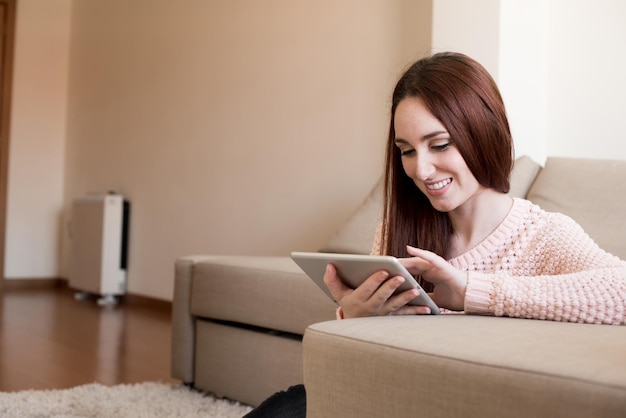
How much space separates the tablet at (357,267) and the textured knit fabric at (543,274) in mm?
118

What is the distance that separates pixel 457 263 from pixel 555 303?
27 cm

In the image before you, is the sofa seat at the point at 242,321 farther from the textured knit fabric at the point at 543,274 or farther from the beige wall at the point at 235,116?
the beige wall at the point at 235,116

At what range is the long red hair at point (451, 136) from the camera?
149 cm

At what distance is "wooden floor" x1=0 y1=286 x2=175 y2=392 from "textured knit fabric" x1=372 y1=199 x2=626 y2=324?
6.19ft

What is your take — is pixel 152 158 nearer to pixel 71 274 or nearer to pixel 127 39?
pixel 127 39

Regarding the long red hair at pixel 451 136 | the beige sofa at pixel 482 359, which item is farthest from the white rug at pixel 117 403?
the long red hair at pixel 451 136

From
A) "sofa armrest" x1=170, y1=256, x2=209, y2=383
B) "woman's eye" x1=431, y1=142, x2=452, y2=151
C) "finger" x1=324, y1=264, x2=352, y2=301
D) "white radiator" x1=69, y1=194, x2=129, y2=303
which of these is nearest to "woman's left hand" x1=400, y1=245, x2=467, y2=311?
"finger" x1=324, y1=264, x2=352, y2=301

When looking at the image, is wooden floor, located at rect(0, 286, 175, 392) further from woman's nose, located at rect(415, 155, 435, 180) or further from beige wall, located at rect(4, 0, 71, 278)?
woman's nose, located at rect(415, 155, 435, 180)

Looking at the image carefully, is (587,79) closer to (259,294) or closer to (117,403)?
(259,294)

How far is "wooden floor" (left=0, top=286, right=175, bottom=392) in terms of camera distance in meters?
3.10

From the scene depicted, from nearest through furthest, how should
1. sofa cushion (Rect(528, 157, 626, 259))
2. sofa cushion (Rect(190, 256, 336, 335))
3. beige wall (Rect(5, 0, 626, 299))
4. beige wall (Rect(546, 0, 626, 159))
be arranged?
sofa cushion (Rect(528, 157, 626, 259)) < sofa cushion (Rect(190, 256, 336, 335)) < beige wall (Rect(546, 0, 626, 159)) < beige wall (Rect(5, 0, 626, 299))

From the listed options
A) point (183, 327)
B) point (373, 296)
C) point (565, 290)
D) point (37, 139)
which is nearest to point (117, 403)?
point (183, 327)

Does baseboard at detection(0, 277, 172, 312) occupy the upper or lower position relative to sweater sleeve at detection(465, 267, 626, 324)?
lower

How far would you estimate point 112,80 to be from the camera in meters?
6.09
